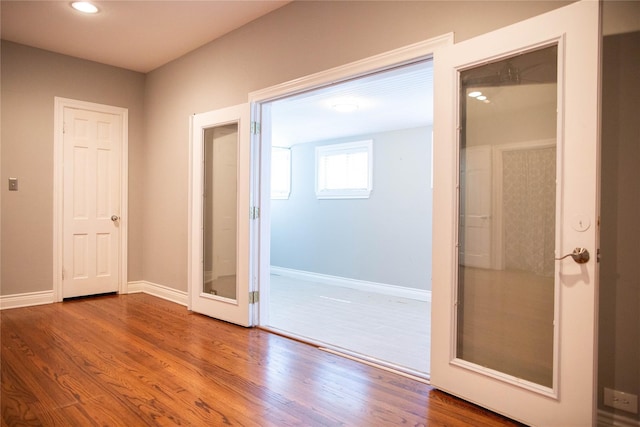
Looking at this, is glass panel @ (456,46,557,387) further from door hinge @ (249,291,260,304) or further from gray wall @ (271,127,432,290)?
gray wall @ (271,127,432,290)

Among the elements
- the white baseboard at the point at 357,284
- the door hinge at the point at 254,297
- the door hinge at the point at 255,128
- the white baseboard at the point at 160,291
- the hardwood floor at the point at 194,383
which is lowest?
the white baseboard at the point at 357,284

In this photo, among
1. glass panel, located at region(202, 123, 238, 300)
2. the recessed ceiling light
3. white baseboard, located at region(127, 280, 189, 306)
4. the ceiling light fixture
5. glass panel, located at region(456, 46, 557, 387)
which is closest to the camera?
glass panel, located at region(456, 46, 557, 387)

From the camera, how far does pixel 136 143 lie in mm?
5020

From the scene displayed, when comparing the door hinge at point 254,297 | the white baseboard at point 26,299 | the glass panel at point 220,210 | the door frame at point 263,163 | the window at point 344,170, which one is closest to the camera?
the door frame at point 263,163

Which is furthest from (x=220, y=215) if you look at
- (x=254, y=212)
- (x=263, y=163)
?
(x=263, y=163)

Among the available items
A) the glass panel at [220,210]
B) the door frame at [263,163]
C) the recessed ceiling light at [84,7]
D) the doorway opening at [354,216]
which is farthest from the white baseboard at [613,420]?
the recessed ceiling light at [84,7]

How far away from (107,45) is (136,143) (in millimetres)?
1212

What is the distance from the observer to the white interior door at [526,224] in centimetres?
177

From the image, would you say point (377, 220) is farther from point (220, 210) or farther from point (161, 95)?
point (161, 95)

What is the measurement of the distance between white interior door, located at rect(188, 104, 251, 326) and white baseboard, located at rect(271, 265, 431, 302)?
2.89 m

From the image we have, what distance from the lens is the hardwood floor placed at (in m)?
1.99

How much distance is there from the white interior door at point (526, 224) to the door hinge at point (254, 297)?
1737mm

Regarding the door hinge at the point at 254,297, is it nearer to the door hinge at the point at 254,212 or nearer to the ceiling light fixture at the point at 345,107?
the door hinge at the point at 254,212

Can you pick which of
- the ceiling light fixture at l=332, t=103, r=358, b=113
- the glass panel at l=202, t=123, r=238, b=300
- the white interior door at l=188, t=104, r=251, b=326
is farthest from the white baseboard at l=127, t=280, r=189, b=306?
the ceiling light fixture at l=332, t=103, r=358, b=113
